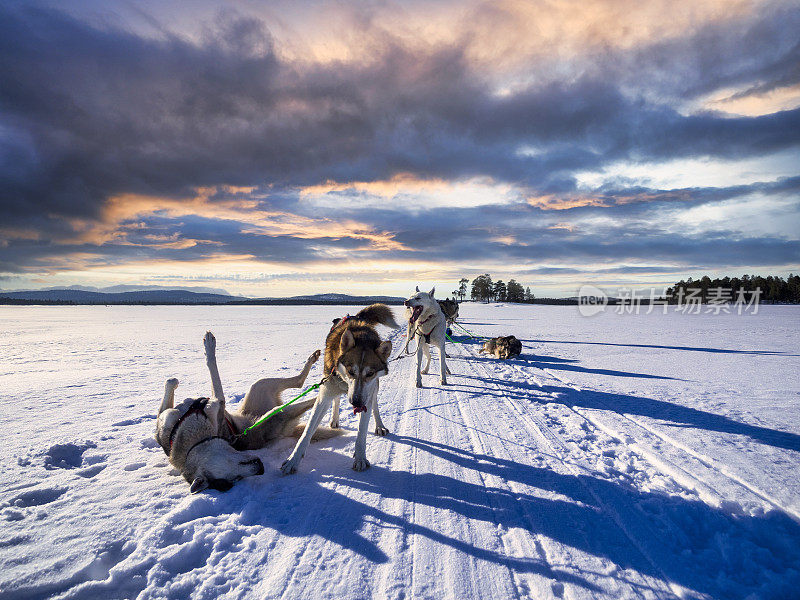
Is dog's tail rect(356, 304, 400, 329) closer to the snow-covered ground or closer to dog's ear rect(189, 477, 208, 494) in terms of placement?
the snow-covered ground

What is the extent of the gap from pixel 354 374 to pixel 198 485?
5.30 ft

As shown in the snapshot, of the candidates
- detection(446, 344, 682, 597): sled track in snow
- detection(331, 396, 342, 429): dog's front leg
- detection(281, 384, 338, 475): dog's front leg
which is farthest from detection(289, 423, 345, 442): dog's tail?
detection(446, 344, 682, 597): sled track in snow

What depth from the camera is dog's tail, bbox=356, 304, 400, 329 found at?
176 inches

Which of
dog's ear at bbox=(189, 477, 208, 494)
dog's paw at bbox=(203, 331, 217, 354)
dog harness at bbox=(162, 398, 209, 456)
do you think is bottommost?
dog's ear at bbox=(189, 477, 208, 494)

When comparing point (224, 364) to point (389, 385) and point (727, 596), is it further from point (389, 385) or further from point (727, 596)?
point (727, 596)

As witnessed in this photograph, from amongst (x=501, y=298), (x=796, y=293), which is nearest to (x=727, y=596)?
(x=501, y=298)

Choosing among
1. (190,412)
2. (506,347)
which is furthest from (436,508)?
(506,347)

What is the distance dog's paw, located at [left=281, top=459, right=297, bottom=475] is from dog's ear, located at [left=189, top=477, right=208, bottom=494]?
29.2 inches

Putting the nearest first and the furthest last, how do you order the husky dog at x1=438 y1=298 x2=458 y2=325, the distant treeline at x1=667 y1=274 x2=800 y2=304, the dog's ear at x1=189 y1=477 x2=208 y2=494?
the dog's ear at x1=189 y1=477 x2=208 y2=494, the husky dog at x1=438 y1=298 x2=458 y2=325, the distant treeline at x1=667 y1=274 x2=800 y2=304

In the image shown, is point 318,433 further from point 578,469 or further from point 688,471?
point 688,471

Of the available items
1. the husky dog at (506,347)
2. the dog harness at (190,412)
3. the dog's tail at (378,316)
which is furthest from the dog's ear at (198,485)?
the husky dog at (506,347)

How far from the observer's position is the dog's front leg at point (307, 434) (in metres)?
3.54

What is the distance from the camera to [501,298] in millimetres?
106188

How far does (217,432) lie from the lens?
11.7 ft
